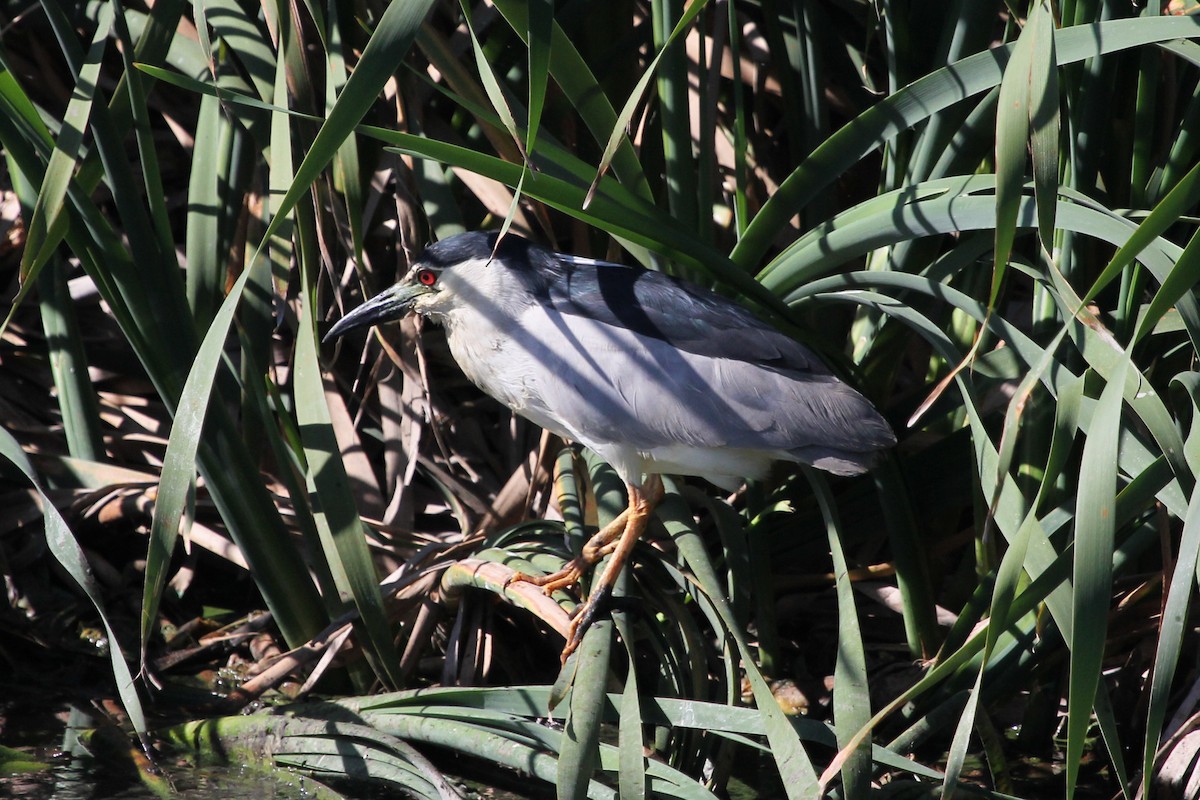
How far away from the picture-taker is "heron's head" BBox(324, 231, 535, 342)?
7.31ft

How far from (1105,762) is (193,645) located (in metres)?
1.99

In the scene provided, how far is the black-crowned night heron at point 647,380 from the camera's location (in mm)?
2066

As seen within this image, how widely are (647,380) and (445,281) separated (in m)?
0.48

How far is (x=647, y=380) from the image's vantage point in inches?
84.5

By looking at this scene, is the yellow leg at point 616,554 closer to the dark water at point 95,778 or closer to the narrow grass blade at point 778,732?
the narrow grass blade at point 778,732

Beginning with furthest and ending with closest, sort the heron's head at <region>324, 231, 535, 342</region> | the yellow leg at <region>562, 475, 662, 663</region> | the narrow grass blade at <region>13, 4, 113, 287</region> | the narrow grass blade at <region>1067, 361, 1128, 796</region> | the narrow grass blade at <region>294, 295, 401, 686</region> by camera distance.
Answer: the heron's head at <region>324, 231, 535, 342</region> < the narrow grass blade at <region>294, 295, 401, 686</region> < the yellow leg at <region>562, 475, 662, 663</region> < the narrow grass blade at <region>13, 4, 113, 287</region> < the narrow grass blade at <region>1067, 361, 1128, 796</region>

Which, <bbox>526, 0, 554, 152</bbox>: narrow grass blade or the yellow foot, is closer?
<bbox>526, 0, 554, 152</bbox>: narrow grass blade

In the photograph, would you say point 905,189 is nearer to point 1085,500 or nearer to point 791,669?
point 1085,500

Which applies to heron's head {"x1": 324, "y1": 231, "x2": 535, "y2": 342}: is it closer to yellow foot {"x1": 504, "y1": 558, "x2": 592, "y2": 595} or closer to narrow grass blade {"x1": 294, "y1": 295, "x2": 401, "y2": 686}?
narrow grass blade {"x1": 294, "y1": 295, "x2": 401, "y2": 686}

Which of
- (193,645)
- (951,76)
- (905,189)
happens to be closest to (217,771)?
(193,645)

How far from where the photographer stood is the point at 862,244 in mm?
1927

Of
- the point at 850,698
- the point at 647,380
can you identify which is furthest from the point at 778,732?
the point at 647,380

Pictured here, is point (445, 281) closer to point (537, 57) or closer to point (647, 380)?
point (647, 380)

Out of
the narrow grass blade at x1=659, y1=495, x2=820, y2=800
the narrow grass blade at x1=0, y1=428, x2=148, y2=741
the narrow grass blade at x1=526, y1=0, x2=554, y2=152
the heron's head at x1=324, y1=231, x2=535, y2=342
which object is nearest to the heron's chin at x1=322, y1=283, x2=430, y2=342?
the heron's head at x1=324, y1=231, x2=535, y2=342
